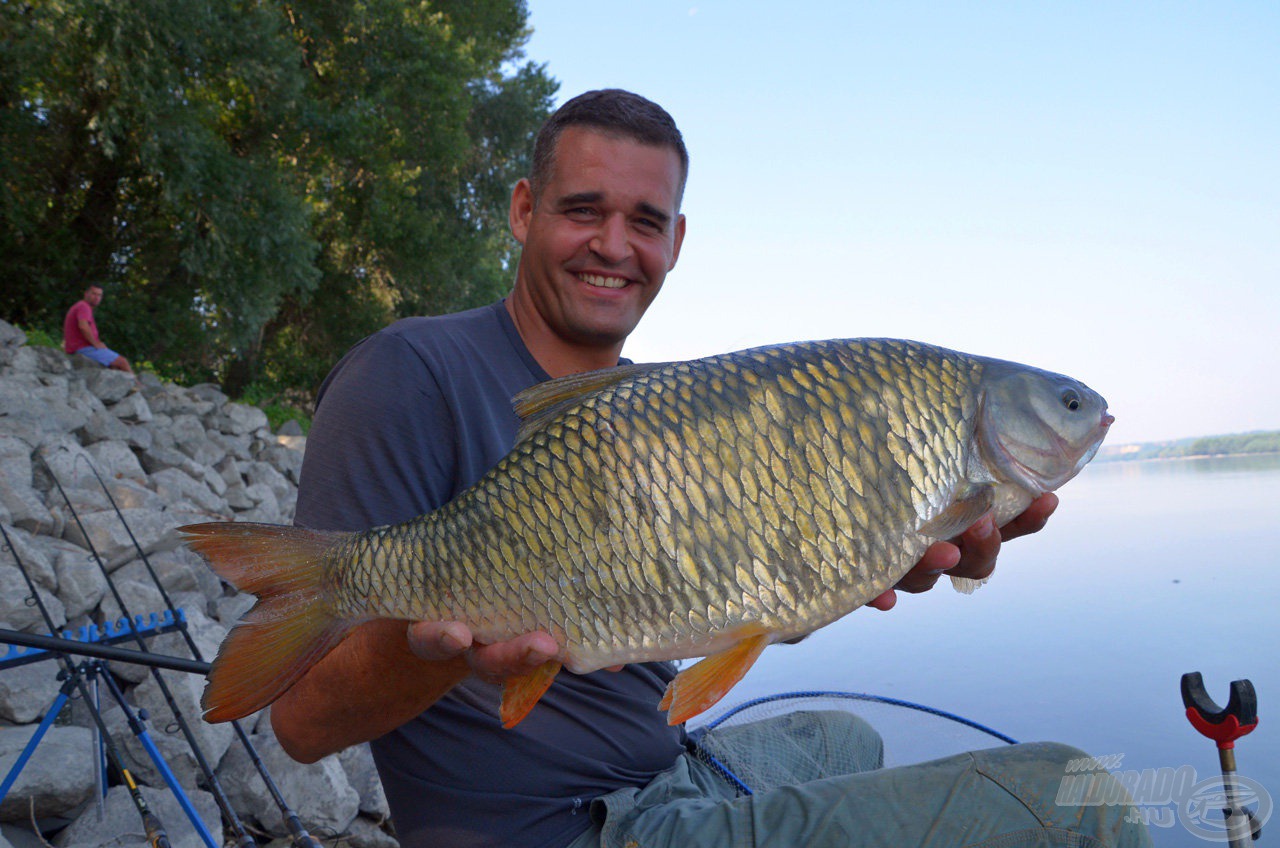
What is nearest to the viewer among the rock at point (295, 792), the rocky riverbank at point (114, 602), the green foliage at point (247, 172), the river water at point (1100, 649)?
the rocky riverbank at point (114, 602)

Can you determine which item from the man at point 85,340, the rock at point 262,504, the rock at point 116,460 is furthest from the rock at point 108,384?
the rock at point 116,460

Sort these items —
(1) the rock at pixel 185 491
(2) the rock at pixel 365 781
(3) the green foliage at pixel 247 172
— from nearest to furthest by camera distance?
1. (2) the rock at pixel 365 781
2. (1) the rock at pixel 185 491
3. (3) the green foliage at pixel 247 172

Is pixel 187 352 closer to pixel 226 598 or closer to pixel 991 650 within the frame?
pixel 226 598

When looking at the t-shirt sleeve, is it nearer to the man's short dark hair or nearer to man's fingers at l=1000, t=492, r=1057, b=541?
the man's short dark hair

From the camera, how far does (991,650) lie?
6.73 m

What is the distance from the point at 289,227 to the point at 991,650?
10.9 m

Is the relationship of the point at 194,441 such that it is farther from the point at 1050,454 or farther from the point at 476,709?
the point at 1050,454

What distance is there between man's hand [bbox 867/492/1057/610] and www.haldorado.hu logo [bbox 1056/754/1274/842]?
1.45 ft

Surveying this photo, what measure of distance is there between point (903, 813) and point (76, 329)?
1194 centimetres

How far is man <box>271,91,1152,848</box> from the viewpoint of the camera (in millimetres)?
1681

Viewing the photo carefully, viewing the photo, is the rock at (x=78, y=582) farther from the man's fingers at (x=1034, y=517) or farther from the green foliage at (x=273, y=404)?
the green foliage at (x=273, y=404)

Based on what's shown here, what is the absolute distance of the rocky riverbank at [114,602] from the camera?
125 inches

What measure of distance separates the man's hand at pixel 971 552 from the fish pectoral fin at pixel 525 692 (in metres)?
0.61

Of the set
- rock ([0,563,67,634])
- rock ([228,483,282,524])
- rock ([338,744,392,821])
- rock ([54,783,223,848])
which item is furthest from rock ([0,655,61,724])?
rock ([228,483,282,524])
